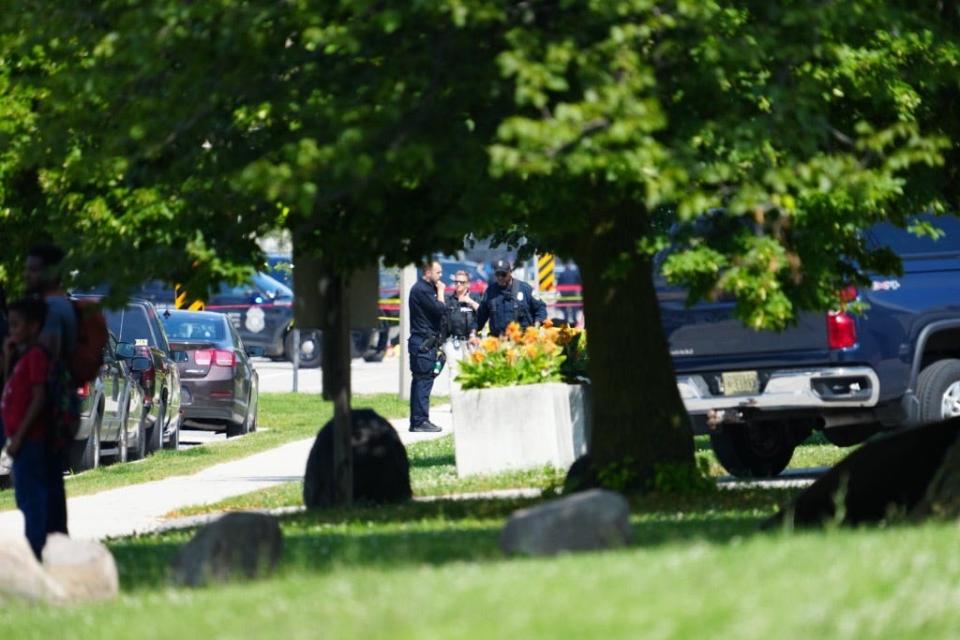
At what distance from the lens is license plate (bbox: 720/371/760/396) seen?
17.1 m

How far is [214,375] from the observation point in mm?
28250

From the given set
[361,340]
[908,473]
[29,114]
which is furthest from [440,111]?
[361,340]

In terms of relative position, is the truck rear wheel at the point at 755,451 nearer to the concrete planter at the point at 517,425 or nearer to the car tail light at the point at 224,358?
the concrete planter at the point at 517,425

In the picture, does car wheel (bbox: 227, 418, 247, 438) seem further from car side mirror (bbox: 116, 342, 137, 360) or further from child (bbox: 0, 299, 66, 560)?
child (bbox: 0, 299, 66, 560)

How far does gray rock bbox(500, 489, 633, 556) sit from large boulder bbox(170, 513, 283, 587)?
4.18 ft

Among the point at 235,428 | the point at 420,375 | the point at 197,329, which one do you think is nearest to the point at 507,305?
the point at 420,375

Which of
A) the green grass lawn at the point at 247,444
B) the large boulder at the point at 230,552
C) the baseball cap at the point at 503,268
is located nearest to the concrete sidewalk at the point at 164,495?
the green grass lawn at the point at 247,444

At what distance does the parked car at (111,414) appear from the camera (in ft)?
71.7

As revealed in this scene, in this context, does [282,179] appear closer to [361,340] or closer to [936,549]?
[936,549]

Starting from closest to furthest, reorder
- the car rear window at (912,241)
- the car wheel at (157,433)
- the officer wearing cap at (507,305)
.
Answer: the car rear window at (912,241) < the officer wearing cap at (507,305) < the car wheel at (157,433)

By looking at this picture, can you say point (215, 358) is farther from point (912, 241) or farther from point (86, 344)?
point (86, 344)

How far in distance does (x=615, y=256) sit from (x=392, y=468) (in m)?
2.61

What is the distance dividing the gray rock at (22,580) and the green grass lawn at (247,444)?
8.13m

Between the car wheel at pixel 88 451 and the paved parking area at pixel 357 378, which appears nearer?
the car wheel at pixel 88 451
